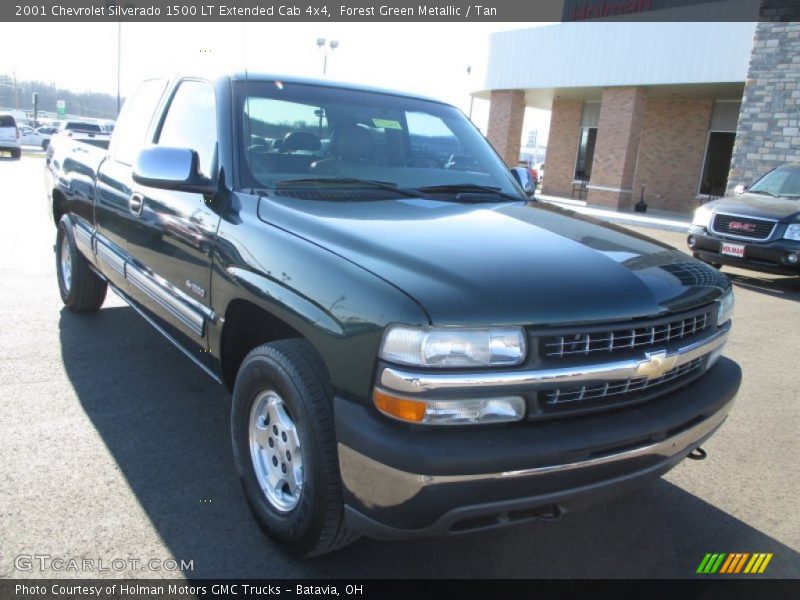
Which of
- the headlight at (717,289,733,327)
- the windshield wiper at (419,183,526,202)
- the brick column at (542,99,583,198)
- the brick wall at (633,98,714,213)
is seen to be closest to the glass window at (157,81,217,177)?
the windshield wiper at (419,183,526,202)

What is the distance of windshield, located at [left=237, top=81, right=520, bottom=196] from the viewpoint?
3002 mm

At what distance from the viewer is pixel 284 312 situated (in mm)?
2312

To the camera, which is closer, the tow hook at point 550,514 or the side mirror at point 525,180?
the tow hook at point 550,514

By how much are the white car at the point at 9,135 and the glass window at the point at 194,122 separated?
26.2 meters

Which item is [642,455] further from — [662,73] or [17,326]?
[662,73]

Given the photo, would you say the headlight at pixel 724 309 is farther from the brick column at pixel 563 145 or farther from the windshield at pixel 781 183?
the brick column at pixel 563 145

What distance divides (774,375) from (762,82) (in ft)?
A: 45.7

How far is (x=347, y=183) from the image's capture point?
303 centimetres

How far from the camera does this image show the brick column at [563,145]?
86.0 ft

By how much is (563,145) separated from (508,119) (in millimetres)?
2851

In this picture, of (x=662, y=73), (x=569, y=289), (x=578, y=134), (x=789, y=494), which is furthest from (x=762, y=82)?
(x=569, y=289)

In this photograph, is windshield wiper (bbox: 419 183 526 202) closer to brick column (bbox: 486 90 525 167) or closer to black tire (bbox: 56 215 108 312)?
black tire (bbox: 56 215 108 312)

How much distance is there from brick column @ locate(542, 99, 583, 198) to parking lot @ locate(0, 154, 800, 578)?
908 inches

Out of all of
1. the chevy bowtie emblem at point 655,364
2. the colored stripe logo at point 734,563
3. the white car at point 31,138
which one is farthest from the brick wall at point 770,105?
the white car at point 31,138
